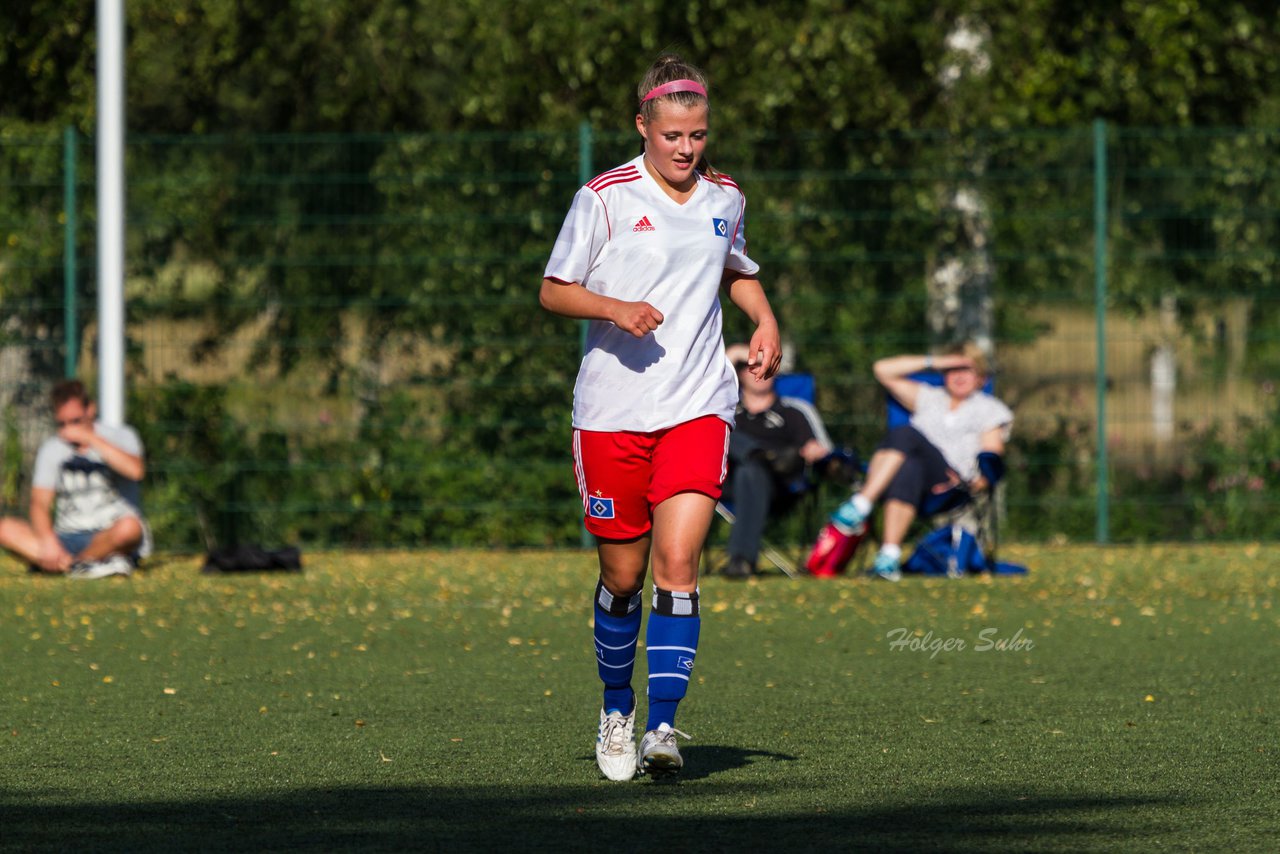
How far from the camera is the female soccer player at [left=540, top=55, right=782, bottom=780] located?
206 inches

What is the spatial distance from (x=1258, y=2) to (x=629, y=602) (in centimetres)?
1045

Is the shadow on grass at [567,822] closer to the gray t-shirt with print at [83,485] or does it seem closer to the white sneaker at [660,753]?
the white sneaker at [660,753]

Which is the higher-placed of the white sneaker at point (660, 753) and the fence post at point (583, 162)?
the fence post at point (583, 162)

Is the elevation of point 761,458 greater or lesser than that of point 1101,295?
lesser

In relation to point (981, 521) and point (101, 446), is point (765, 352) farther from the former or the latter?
point (101, 446)

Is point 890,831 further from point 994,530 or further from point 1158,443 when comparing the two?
point 1158,443

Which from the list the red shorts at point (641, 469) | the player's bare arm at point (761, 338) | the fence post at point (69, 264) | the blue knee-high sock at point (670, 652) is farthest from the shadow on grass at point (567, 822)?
the fence post at point (69, 264)

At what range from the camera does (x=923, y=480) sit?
11.3 meters

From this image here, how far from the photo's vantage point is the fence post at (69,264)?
41.6ft

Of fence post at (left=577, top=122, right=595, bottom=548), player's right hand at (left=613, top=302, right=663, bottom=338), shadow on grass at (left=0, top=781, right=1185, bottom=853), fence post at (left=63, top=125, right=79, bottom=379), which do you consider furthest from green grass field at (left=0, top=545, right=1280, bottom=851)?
fence post at (left=577, top=122, right=595, bottom=548)

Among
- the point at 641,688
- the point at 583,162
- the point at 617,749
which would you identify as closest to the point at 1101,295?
the point at 583,162

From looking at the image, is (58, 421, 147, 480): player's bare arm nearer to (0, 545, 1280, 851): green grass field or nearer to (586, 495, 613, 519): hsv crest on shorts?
(0, 545, 1280, 851): green grass field

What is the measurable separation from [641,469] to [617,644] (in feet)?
1.56

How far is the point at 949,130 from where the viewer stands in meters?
12.8
